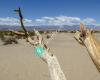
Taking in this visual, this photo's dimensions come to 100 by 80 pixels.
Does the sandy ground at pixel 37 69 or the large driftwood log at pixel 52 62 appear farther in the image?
the sandy ground at pixel 37 69

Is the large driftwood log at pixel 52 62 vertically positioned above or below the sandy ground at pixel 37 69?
above

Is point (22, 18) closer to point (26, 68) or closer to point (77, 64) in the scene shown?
point (26, 68)

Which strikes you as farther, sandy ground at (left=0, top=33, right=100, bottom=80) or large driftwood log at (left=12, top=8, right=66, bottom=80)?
sandy ground at (left=0, top=33, right=100, bottom=80)

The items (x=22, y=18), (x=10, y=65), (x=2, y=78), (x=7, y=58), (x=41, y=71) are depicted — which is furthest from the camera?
(x=7, y=58)

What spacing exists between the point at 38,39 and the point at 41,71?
26.4 feet

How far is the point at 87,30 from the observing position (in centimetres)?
340

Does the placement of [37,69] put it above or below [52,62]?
below

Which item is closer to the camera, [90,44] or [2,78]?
[90,44]

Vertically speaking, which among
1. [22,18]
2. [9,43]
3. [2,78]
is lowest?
[9,43]

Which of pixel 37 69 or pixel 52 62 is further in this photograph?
pixel 37 69

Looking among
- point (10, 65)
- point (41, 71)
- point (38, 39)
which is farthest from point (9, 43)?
point (38, 39)

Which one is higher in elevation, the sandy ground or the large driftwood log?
the large driftwood log

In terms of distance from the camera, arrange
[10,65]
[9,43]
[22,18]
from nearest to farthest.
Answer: [22,18] < [10,65] < [9,43]

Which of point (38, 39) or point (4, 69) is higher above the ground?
point (38, 39)
